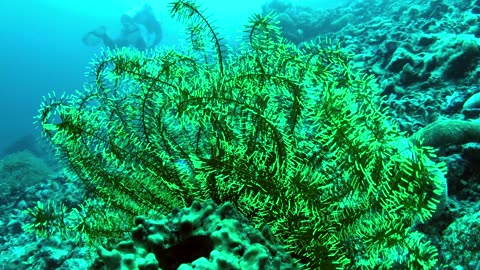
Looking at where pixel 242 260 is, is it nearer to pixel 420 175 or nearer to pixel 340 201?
pixel 340 201

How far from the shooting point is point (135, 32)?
98.1 feet

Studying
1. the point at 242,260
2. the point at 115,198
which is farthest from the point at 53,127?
the point at 242,260

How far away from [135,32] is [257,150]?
29.4 m

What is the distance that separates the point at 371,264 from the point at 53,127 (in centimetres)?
→ 219

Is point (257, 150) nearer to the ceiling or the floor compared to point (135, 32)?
nearer to the floor

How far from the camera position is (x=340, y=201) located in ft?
8.31

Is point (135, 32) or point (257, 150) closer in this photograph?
point (257, 150)

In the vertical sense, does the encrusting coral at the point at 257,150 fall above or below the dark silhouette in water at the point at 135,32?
below

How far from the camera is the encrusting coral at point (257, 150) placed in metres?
2.30

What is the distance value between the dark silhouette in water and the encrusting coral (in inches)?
1075

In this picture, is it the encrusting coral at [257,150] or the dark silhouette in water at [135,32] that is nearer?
the encrusting coral at [257,150]

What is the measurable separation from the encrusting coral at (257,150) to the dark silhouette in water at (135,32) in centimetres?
2732

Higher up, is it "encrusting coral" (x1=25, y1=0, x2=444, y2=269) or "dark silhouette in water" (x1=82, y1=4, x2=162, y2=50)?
"dark silhouette in water" (x1=82, y1=4, x2=162, y2=50)

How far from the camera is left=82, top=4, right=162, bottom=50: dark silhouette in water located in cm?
2922
